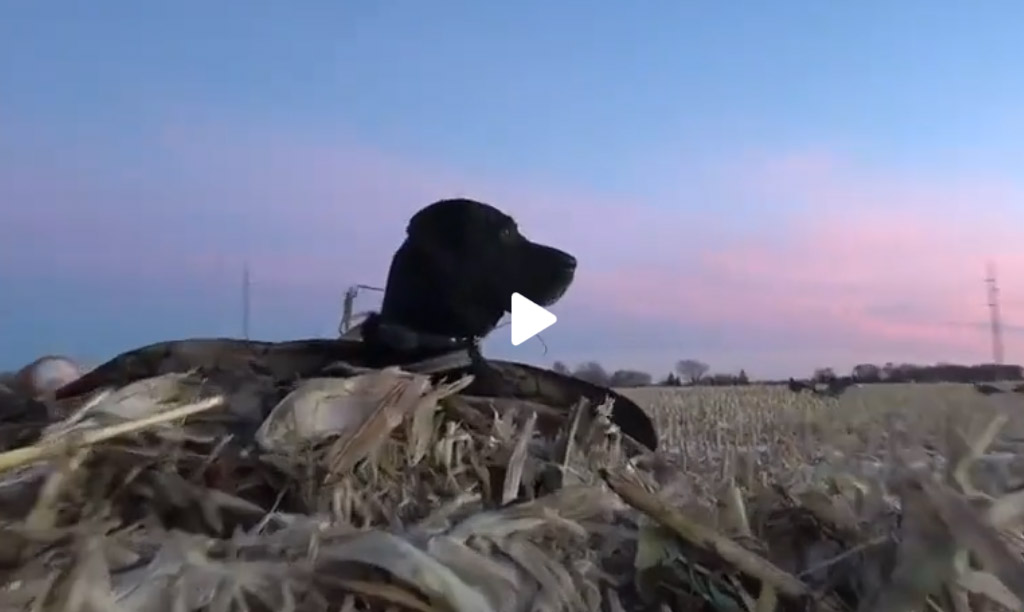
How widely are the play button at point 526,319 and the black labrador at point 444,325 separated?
0.04 meters

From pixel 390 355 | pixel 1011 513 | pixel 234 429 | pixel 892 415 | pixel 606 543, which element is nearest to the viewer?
pixel 1011 513

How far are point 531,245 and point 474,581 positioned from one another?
279 cm

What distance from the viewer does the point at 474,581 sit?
1.09m

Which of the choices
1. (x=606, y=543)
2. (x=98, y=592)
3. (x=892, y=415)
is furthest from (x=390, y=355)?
(x=98, y=592)

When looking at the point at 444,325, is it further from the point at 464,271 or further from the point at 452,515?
the point at 452,515

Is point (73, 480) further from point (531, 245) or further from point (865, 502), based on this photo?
point (531, 245)

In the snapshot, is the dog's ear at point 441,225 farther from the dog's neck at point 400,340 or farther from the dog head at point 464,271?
the dog's neck at point 400,340

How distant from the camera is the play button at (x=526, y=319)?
10.0ft

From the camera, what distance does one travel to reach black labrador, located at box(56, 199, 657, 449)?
2098 millimetres

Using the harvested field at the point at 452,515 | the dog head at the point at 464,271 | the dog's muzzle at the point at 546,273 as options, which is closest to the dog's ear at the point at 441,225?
the dog head at the point at 464,271

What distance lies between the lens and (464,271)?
11.3 ft

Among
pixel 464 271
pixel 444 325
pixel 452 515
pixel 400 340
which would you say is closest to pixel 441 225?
pixel 464 271

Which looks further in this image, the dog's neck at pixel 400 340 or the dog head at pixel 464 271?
the dog head at pixel 464 271

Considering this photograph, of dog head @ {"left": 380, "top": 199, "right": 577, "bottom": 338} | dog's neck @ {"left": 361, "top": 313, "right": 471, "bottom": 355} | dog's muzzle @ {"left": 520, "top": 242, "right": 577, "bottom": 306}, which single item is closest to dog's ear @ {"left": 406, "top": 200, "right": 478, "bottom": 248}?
dog head @ {"left": 380, "top": 199, "right": 577, "bottom": 338}
